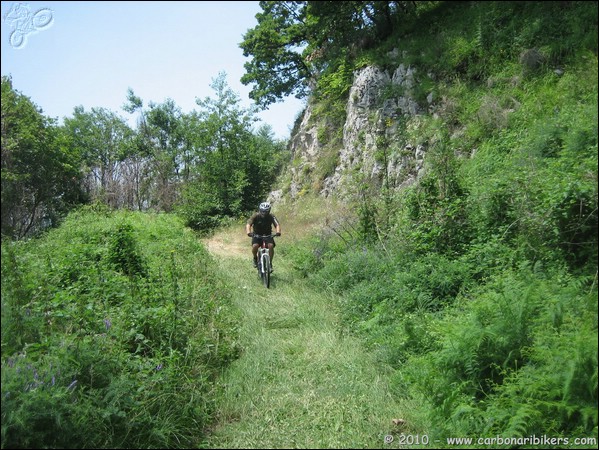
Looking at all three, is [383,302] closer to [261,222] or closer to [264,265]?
[264,265]

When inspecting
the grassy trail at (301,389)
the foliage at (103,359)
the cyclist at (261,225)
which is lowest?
the grassy trail at (301,389)

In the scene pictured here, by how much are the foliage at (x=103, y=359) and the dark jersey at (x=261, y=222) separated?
3.91 meters

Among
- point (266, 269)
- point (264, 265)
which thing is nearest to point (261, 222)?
point (264, 265)

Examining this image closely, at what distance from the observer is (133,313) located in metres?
4.76

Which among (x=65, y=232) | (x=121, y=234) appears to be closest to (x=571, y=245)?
(x=121, y=234)

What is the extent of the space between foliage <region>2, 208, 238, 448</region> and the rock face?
590cm

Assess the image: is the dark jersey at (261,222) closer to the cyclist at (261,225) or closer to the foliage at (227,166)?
the cyclist at (261,225)

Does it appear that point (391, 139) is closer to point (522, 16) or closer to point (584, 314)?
point (522, 16)

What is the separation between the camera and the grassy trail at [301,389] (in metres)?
3.61

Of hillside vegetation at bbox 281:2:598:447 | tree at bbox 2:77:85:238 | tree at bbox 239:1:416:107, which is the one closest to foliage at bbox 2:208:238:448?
tree at bbox 2:77:85:238

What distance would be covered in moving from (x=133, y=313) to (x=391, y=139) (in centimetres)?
918

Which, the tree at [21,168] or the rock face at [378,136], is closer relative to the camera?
the tree at [21,168]

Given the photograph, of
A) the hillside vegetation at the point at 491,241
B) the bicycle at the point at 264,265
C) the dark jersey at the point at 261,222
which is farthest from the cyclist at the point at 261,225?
the hillside vegetation at the point at 491,241

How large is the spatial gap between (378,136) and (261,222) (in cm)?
473
